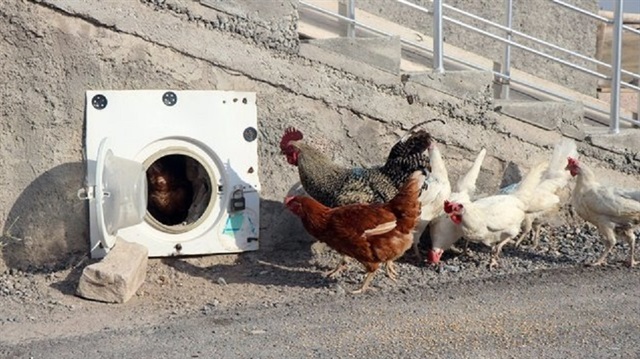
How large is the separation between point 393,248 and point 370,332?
1.01 m

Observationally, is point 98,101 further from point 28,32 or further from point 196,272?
point 196,272

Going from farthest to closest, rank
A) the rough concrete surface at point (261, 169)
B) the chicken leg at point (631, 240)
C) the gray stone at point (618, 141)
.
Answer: the gray stone at point (618, 141) → the chicken leg at point (631, 240) → the rough concrete surface at point (261, 169)

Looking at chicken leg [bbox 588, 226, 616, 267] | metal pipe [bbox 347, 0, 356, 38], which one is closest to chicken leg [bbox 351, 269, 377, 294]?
chicken leg [bbox 588, 226, 616, 267]

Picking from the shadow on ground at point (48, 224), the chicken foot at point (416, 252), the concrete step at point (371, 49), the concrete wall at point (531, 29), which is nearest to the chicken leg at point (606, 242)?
the chicken foot at point (416, 252)

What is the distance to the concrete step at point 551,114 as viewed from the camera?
736 cm

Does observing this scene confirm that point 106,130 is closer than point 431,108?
Yes

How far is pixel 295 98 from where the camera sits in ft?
21.9

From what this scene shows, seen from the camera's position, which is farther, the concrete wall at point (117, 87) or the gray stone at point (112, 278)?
the concrete wall at point (117, 87)

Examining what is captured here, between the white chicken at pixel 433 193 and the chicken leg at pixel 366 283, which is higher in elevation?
the white chicken at pixel 433 193

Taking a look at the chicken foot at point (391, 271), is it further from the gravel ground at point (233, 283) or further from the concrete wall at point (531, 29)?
the concrete wall at point (531, 29)

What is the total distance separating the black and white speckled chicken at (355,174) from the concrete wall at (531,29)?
303 centimetres

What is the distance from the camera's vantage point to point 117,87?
6.37 meters

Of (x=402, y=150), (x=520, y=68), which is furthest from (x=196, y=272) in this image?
(x=520, y=68)

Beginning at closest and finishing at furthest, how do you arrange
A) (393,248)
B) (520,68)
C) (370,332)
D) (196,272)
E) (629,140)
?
(370,332) → (393,248) → (196,272) → (629,140) → (520,68)
